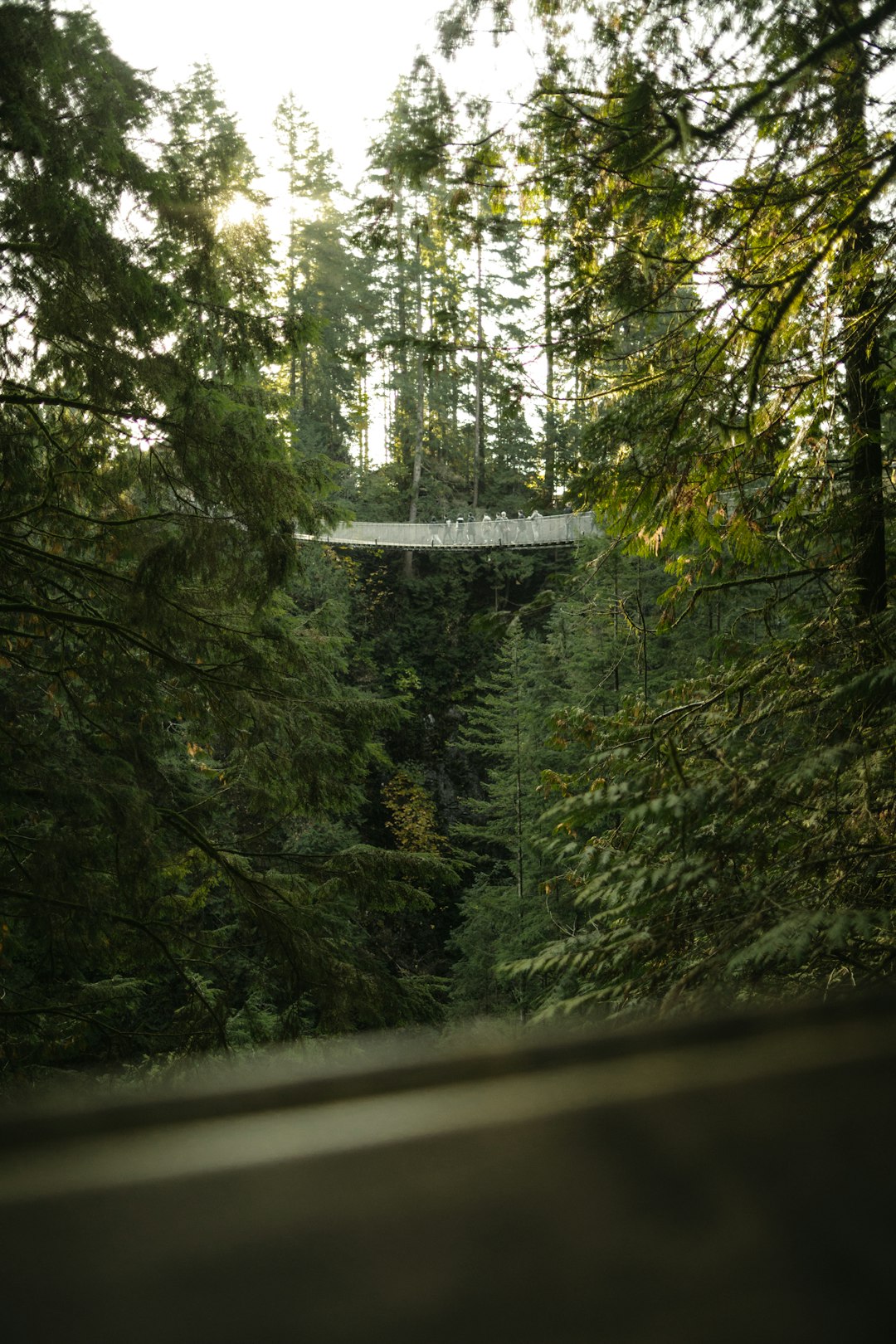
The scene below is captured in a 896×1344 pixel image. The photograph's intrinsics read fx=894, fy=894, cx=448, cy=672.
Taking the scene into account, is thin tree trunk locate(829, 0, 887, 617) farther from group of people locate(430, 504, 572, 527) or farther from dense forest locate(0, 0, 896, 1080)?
group of people locate(430, 504, 572, 527)

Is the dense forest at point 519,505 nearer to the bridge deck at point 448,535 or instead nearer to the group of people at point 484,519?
the bridge deck at point 448,535

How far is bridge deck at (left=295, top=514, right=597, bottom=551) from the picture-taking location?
19156 millimetres

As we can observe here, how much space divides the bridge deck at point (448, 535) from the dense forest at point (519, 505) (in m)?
12.6

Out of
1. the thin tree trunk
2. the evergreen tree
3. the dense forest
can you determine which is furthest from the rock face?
the evergreen tree

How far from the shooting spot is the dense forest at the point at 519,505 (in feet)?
9.07

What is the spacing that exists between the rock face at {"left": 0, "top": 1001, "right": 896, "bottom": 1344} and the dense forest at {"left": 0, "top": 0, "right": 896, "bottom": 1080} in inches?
42.8

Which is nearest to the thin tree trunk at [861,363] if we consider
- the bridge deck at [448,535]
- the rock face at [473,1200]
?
the rock face at [473,1200]

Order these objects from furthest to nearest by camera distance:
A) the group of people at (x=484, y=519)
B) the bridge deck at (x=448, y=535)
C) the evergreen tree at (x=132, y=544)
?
the group of people at (x=484, y=519), the bridge deck at (x=448, y=535), the evergreen tree at (x=132, y=544)

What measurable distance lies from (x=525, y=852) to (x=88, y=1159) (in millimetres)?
13022

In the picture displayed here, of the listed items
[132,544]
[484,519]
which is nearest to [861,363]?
[132,544]

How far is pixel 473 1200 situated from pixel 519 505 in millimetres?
4380

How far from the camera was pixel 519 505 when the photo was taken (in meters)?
4.73

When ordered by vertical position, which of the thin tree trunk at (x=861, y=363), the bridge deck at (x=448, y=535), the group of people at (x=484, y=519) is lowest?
the thin tree trunk at (x=861, y=363)

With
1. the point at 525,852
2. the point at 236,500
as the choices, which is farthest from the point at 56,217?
the point at 525,852
